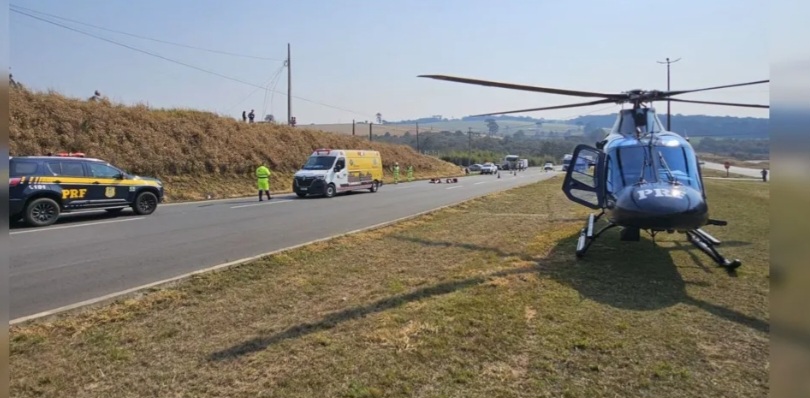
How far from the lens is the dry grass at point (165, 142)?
78.8 feet

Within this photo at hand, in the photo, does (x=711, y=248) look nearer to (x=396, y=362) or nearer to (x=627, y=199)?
(x=627, y=199)

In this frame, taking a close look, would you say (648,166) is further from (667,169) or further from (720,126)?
(720,126)

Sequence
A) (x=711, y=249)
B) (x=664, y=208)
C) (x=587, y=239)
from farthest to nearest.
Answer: (x=587, y=239) → (x=711, y=249) → (x=664, y=208)

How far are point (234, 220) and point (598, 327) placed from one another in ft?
38.7

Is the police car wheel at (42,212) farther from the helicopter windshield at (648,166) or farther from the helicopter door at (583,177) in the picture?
the helicopter windshield at (648,166)

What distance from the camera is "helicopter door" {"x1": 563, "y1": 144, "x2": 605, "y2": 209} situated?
9156 mm

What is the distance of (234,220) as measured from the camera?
47.2 ft

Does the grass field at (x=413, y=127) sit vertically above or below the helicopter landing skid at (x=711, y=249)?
Result: above

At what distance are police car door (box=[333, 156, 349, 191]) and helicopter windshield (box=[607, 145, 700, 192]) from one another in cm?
1836

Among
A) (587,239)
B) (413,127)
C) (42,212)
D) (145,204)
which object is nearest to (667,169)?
(587,239)

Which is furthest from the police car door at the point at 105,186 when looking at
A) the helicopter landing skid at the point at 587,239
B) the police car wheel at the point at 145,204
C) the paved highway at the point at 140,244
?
the helicopter landing skid at the point at 587,239

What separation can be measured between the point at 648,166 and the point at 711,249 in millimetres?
1519

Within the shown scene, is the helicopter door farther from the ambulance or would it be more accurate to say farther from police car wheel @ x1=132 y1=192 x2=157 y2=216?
the ambulance

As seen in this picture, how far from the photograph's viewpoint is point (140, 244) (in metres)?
10.2
